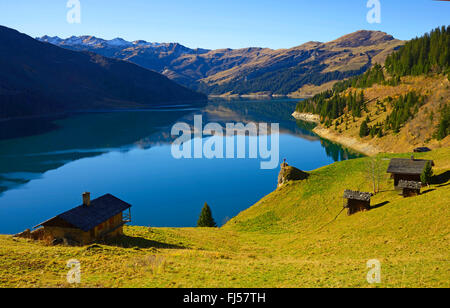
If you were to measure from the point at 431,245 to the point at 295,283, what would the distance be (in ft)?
48.4

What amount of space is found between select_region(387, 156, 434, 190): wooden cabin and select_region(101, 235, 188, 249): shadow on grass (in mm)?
31968

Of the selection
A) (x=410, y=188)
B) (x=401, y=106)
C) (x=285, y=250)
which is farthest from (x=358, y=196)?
(x=401, y=106)

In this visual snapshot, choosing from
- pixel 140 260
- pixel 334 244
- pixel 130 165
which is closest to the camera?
pixel 140 260

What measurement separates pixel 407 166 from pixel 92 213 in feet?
137

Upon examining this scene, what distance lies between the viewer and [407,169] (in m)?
44.6

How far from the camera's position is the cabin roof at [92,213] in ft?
98.8

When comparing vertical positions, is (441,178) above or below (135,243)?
above

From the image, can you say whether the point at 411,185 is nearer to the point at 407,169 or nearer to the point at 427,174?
the point at 427,174

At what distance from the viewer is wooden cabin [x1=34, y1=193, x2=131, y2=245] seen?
30141mm

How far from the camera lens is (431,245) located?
2603 centimetres
